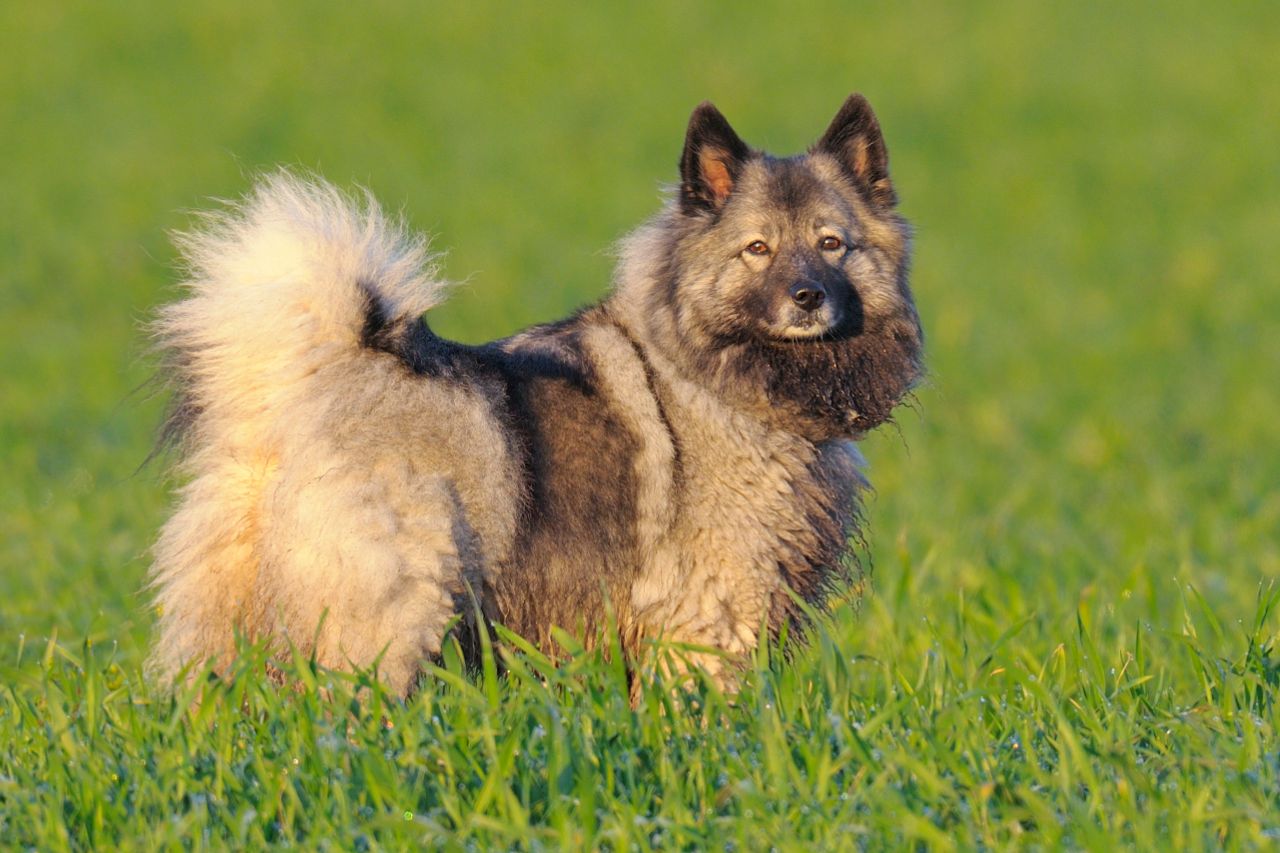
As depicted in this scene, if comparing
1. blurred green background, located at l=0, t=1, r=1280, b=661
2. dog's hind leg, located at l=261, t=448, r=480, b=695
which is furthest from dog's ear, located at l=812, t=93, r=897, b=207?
dog's hind leg, located at l=261, t=448, r=480, b=695

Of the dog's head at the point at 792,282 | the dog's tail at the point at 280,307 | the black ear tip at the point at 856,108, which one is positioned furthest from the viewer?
the black ear tip at the point at 856,108

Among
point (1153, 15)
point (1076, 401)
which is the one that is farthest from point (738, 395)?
point (1153, 15)

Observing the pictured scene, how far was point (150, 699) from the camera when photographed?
13.9 ft

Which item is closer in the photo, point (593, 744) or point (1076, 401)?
point (593, 744)

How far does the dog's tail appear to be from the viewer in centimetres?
429

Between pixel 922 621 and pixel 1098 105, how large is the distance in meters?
19.7

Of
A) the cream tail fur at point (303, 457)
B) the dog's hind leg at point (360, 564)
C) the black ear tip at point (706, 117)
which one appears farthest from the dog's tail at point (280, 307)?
the black ear tip at point (706, 117)

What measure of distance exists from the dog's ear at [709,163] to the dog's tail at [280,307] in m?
1.01

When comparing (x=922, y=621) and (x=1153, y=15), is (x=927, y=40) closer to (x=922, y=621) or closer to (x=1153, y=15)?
(x=1153, y=15)

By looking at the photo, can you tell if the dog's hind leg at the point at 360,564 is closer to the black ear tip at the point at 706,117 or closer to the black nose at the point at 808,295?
the black nose at the point at 808,295

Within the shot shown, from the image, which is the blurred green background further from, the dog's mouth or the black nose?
the black nose

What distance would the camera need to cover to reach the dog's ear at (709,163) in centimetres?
502

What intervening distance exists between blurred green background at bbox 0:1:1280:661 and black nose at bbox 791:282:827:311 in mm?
699

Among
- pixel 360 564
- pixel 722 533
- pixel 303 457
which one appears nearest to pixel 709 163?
pixel 722 533
